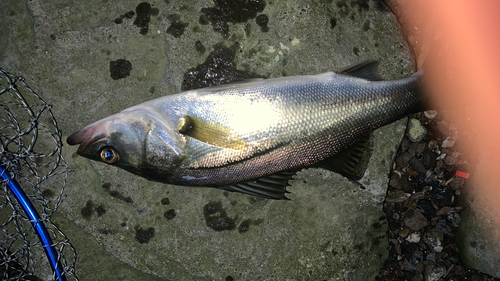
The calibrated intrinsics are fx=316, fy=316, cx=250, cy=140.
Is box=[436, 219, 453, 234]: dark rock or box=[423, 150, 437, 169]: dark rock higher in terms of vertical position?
box=[423, 150, 437, 169]: dark rock

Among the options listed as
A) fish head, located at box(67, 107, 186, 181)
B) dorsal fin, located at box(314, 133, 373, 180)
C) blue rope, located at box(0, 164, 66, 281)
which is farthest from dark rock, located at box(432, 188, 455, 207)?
blue rope, located at box(0, 164, 66, 281)

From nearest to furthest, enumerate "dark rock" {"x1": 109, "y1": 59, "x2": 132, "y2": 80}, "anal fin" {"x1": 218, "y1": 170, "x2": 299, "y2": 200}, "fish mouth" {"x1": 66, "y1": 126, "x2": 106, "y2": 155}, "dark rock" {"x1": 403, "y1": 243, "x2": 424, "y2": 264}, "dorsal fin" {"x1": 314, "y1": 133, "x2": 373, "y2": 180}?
"fish mouth" {"x1": 66, "y1": 126, "x2": 106, "y2": 155}, "anal fin" {"x1": 218, "y1": 170, "x2": 299, "y2": 200}, "dorsal fin" {"x1": 314, "y1": 133, "x2": 373, "y2": 180}, "dark rock" {"x1": 109, "y1": 59, "x2": 132, "y2": 80}, "dark rock" {"x1": 403, "y1": 243, "x2": 424, "y2": 264}

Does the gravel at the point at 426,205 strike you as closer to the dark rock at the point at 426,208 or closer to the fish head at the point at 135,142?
the dark rock at the point at 426,208

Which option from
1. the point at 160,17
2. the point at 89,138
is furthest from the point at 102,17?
the point at 89,138

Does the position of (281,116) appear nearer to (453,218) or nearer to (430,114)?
(430,114)

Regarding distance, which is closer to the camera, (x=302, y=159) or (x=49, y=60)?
(x=302, y=159)

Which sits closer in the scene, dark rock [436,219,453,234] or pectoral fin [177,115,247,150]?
pectoral fin [177,115,247,150]

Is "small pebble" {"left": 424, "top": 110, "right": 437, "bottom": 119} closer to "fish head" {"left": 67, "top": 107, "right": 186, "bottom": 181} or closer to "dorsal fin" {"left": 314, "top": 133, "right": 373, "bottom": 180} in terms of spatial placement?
"dorsal fin" {"left": 314, "top": 133, "right": 373, "bottom": 180}

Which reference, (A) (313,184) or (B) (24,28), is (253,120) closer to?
(A) (313,184)
